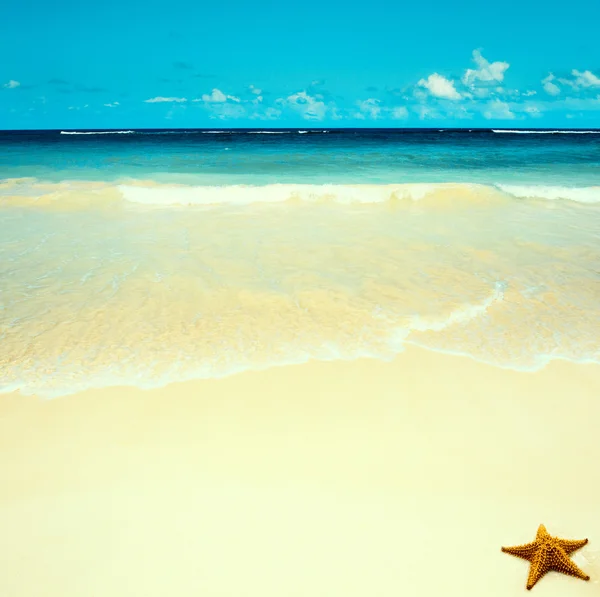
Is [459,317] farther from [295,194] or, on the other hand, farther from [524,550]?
[295,194]

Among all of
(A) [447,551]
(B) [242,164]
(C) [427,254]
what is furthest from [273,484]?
(B) [242,164]

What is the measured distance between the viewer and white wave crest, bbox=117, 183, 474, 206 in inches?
645

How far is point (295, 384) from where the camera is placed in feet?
16.0

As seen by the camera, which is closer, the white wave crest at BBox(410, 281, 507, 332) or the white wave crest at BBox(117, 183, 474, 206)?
the white wave crest at BBox(410, 281, 507, 332)

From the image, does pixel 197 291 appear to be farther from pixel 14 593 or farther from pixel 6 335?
pixel 14 593

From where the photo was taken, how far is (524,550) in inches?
116

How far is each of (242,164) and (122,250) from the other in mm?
→ 20372

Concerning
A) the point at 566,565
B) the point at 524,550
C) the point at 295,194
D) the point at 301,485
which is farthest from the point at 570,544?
the point at 295,194

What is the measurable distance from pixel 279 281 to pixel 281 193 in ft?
32.3

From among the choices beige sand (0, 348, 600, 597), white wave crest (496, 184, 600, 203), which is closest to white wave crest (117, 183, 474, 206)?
white wave crest (496, 184, 600, 203)

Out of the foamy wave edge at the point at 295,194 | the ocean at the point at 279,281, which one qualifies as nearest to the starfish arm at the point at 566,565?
the ocean at the point at 279,281

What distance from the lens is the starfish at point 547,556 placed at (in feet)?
9.30

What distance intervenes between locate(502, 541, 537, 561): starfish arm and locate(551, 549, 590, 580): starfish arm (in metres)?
0.11

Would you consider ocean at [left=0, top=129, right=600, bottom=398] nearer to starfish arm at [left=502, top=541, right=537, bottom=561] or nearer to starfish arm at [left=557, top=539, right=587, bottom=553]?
starfish arm at [left=557, top=539, right=587, bottom=553]
